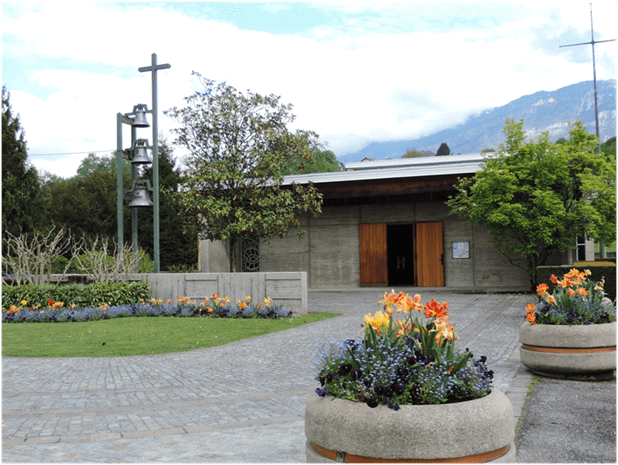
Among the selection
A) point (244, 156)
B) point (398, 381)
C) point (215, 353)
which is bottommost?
point (215, 353)

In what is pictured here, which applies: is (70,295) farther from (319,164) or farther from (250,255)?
(319,164)

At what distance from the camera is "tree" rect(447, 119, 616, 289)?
18.0m

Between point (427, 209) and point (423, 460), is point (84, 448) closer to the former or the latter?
point (423, 460)

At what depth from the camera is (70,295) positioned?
15320mm

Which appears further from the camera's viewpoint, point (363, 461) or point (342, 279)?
point (342, 279)

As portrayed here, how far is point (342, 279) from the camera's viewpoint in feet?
81.0

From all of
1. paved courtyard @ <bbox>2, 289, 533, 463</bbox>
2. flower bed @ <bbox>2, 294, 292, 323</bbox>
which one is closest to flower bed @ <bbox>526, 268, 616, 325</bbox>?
paved courtyard @ <bbox>2, 289, 533, 463</bbox>

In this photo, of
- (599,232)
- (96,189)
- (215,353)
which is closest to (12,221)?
(96,189)

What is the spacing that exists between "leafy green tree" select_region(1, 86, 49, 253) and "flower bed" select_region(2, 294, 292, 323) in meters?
17.0

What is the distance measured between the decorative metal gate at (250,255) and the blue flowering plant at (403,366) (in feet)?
73.3

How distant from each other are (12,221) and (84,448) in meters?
29.5

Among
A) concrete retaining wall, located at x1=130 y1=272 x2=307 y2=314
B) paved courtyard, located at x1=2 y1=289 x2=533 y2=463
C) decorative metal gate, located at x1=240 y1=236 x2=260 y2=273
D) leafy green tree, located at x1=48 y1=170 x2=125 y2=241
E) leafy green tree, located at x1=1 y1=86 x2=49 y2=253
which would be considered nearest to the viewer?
paved courtyard, located at x1=2 y1=289 x2=533 y2=463

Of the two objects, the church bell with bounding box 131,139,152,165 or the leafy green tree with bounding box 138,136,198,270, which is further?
the leafy green tree with bounding box 138,136,198,270

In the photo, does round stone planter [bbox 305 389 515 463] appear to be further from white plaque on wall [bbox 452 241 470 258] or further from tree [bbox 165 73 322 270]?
white plaque on wall [bbox 452 241 470 258]
